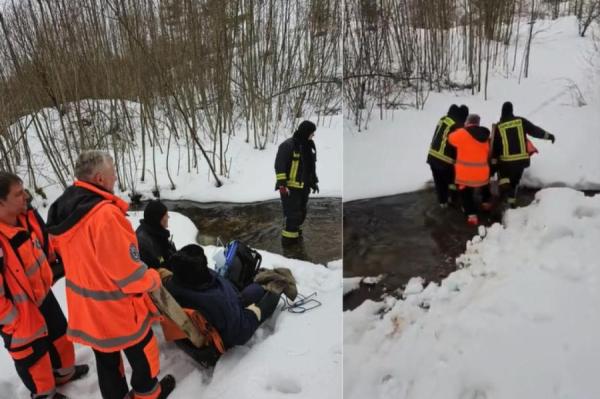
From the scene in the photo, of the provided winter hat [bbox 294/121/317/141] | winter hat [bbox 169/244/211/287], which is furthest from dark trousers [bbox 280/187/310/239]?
winter hat [bbox 169/244/211/287]

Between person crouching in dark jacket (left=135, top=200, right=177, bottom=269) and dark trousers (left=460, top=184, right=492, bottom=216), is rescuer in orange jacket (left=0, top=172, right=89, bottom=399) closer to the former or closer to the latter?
person crouching in dark jacket (left=135, top=200, right=177, bottom=269)

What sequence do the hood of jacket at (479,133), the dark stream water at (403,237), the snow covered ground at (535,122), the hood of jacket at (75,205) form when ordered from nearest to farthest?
the hood of jacket at (75,205) → the snow covered ground at (535,122) → the dark stream water at (403,237) → the hood of jacket at (479,133)

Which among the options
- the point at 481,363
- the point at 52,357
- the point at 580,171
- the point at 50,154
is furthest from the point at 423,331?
the point at 50,154

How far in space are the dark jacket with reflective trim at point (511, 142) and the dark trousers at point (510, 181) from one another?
0.07ft

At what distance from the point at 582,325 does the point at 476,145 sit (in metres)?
1.37

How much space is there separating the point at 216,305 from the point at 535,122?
4.49ft

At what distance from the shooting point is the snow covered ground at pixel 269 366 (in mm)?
1302

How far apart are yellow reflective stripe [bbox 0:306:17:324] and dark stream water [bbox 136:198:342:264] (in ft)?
5.03

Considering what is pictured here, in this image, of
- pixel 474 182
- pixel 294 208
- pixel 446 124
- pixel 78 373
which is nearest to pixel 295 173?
pixel 294 208

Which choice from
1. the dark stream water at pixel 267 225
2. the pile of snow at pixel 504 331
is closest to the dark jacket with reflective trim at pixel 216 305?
the pile of snow at pixel 504 331

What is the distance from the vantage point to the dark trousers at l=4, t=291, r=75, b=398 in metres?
1.34

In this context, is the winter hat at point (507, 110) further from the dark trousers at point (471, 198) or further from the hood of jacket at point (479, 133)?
the dark trousers at point (471, 198)

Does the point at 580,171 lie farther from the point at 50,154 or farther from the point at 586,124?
the point at 50,154

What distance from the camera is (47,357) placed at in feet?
4.48
